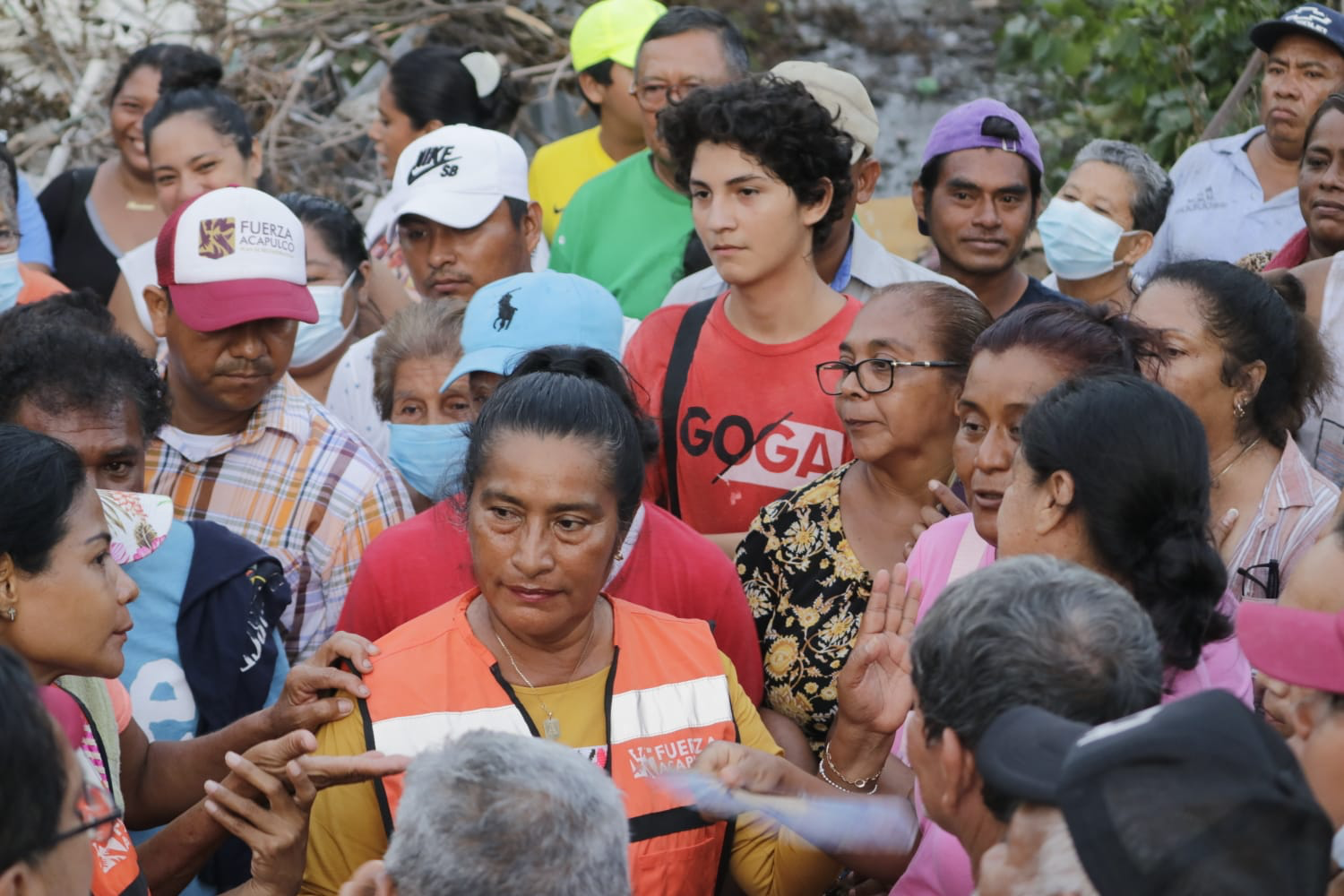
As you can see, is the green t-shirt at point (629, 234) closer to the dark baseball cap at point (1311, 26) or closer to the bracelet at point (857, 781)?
the dark baseball cap at point (1311, 26)

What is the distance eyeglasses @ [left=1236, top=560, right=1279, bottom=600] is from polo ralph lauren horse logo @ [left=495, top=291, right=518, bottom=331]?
1.88 metres

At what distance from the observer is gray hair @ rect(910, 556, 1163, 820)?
2.08m

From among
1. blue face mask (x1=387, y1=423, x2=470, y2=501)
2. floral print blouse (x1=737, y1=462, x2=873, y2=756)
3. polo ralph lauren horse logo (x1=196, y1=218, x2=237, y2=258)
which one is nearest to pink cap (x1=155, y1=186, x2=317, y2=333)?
polo ralph lauren horse logo (x1=196, y1=218, x2=237, y2=258)

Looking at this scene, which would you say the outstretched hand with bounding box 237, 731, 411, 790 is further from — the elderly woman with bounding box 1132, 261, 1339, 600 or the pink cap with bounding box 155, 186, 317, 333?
the elderly woman with bounding box 1132, 261, 1339, 600

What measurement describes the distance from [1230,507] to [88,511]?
2531 mm

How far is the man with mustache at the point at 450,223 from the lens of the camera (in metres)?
4.89

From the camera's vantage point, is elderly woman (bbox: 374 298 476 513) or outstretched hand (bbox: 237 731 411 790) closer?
outstretched hand (bbox: 237 731 411 790)

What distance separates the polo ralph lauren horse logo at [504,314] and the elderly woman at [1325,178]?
255 cm

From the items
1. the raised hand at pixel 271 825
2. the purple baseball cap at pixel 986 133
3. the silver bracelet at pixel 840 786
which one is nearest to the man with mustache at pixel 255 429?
the raised hand at pixel 271 825

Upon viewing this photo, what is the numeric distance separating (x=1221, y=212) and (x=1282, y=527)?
2686 mm

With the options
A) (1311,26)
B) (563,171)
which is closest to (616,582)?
(563,171)

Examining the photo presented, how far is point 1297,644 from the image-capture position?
85.0 inches

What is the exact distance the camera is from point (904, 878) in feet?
9.32

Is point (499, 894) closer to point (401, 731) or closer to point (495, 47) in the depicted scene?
point (401, 731)
